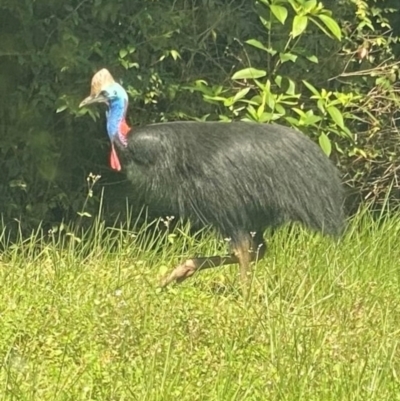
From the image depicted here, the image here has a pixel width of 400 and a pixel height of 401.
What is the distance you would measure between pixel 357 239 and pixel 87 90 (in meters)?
1.54

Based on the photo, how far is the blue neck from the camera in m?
4.90

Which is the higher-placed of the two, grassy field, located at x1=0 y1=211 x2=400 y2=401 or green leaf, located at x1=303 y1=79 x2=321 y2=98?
green leaf, located at x1=303 y1=79 x2=321 y2=98

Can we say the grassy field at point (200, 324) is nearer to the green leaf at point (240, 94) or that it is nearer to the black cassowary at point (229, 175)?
the black cassowary at point (229, 175)

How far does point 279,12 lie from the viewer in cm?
545

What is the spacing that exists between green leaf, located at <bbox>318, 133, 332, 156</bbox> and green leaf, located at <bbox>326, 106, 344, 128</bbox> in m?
0.10

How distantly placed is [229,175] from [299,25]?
104cm

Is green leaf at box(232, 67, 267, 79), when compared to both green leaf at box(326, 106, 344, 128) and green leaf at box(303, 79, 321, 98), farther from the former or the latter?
green leaf at box(326, 106, 344, 128)

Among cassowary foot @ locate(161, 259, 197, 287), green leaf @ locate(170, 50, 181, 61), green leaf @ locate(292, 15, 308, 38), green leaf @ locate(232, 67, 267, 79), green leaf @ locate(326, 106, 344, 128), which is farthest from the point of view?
green leaf @ locate(170, 50, 181, 61)

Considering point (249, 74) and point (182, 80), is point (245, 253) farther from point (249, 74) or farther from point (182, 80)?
point (182, 80)

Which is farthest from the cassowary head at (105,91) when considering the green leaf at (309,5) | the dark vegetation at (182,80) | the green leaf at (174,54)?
the green leaf at (309,5)

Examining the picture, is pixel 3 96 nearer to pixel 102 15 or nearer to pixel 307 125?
pixel 102 15

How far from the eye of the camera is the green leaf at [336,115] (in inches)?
225

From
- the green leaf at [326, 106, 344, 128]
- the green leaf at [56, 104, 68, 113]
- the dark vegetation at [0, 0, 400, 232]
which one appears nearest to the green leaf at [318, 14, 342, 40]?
the dark vegetation at [0, 0, 400, 232]

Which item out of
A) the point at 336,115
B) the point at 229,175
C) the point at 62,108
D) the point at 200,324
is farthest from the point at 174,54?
the point at 200,324
